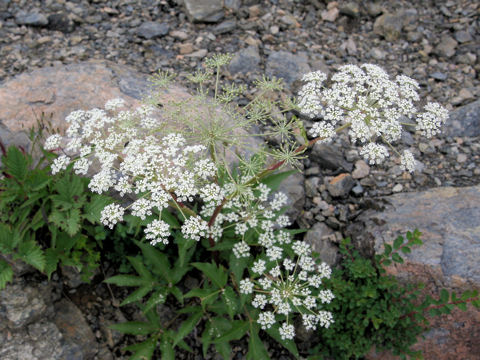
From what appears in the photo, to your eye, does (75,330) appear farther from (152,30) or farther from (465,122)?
(465,122)

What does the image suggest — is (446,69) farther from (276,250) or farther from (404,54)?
(276,250)

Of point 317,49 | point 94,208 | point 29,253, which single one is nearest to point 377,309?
point 94,208

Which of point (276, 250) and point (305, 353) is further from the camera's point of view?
point (305, 353)

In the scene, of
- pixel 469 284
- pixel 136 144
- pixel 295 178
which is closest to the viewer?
pixel 136 144

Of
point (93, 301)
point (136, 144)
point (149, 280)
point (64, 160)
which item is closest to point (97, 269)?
point (93, 301)

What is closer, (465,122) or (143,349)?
(143,349)

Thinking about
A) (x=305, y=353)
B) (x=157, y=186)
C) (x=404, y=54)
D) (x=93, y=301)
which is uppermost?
(x=157, y=186)
